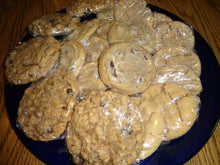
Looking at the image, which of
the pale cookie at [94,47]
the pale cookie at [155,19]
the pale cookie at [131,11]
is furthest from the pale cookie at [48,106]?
the pale cookie at [155,19]

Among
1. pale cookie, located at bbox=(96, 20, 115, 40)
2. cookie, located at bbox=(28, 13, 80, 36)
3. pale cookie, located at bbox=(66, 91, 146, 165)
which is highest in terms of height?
cookie, located at bbox=(28, 13, 80, 36)

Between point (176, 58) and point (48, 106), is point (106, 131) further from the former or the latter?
point (176, 58)

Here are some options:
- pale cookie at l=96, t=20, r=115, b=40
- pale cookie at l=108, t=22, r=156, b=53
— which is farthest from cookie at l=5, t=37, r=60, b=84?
pale cookie at l=108, t=22, r=156, b=53

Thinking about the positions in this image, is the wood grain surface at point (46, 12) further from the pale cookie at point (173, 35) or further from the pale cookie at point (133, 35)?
the pale cookie at point (133, 35)

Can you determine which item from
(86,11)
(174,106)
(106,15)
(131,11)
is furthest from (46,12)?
(174,106)

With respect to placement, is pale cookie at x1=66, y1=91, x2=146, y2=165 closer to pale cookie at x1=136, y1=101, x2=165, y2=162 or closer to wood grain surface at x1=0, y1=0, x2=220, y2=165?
pale cookie at x1=136, y1=101, x2=165, y2=162
